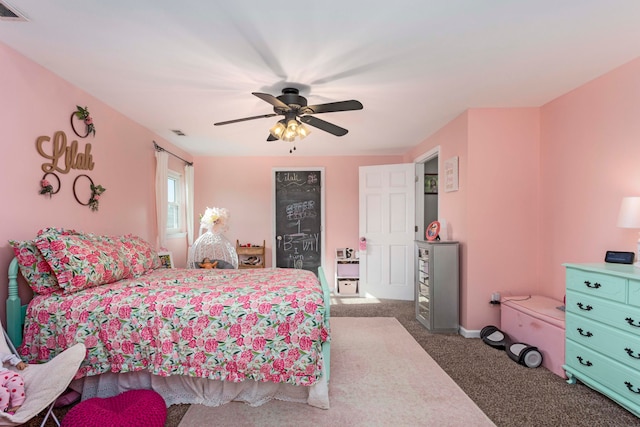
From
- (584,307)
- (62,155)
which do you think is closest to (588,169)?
(584,307)

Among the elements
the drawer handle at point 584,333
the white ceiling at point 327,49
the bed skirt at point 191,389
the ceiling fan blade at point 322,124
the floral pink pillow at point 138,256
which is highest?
the white ceiling at point 327,49

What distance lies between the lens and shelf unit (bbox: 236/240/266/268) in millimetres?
5480

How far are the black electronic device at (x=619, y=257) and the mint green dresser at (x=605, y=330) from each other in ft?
0.29

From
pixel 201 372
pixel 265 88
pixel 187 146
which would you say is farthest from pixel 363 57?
pixel 187 146

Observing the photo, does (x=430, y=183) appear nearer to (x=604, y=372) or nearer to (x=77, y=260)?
(x=604, y=372)

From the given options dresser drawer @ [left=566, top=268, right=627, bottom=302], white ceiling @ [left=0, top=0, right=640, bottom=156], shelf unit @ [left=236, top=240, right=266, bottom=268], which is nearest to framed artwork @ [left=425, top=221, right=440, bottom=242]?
white ceiling @ [left=0, top=0, right=640, bottom=156]

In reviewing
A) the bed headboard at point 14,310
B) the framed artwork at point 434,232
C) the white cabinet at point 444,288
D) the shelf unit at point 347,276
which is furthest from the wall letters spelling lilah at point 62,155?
the shelf unit at point 347,276

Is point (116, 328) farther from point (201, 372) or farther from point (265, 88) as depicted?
point (265, 88)

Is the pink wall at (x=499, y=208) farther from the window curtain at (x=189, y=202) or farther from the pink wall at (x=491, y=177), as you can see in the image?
the window curtain at (x=189, y=202)

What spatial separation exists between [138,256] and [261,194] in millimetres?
3027

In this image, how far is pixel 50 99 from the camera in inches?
99.7

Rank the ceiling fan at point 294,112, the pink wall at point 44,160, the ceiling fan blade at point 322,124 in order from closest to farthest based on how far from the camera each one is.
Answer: the pink wall at point 44,160
the ceiling fan at point 294,112
the ceiling fan blade at point 322,124

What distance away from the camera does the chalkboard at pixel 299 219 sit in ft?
18.9

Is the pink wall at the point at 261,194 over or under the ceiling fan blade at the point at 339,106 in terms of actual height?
under
